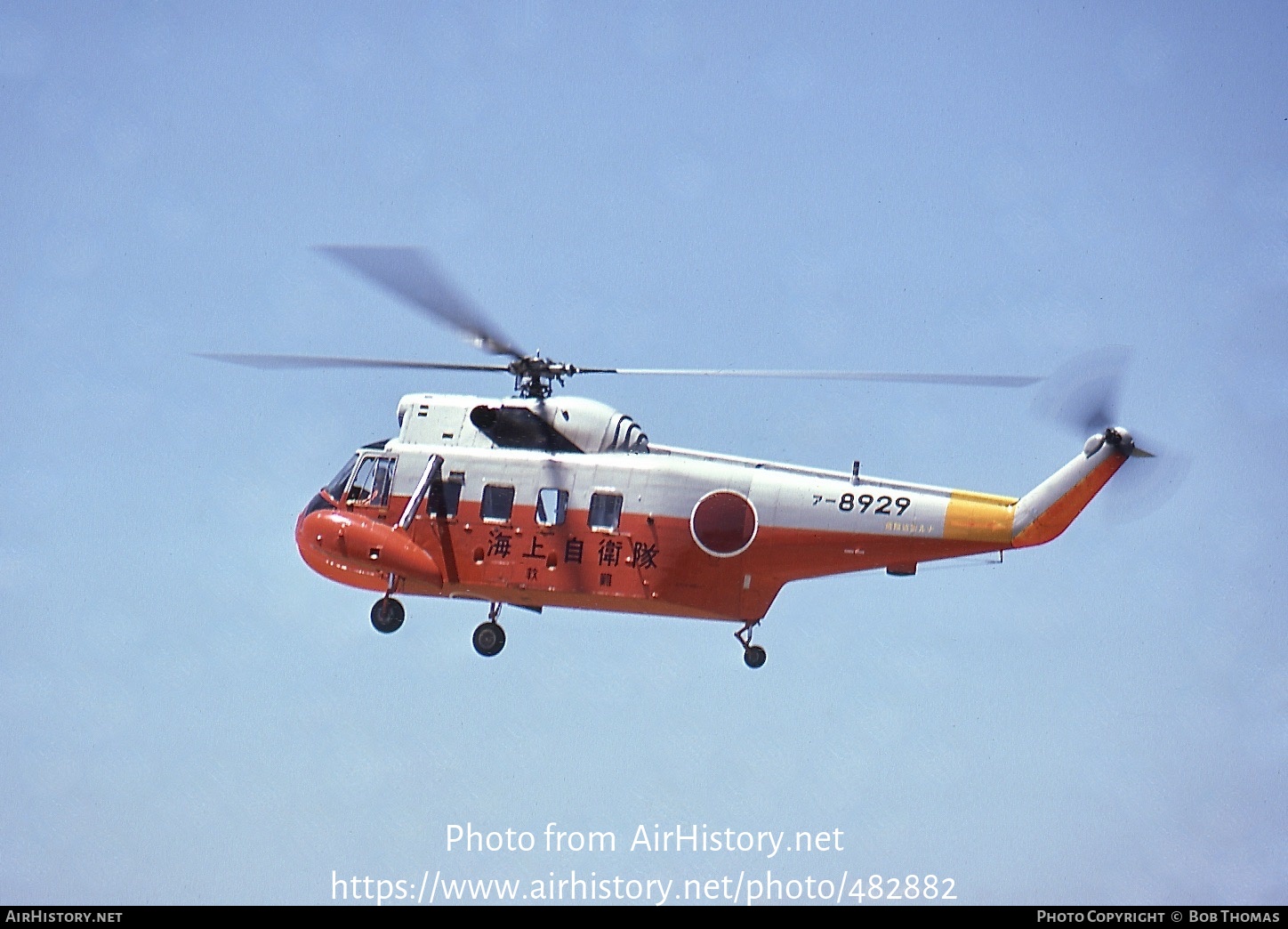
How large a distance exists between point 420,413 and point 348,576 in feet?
9.70

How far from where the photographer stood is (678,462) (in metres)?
38.0

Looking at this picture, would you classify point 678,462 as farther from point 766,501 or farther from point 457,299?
point 457,299

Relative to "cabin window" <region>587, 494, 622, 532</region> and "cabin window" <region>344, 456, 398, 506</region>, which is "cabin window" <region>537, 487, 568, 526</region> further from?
"cabin window" <region>344, 456, 398, 506</region>

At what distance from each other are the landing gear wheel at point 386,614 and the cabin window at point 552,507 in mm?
2891

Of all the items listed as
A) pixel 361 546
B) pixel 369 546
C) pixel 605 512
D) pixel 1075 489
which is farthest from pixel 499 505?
pixel 1075 489

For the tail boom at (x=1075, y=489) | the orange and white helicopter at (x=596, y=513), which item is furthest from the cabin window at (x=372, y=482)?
the tail boom at (x=1075, y=489)

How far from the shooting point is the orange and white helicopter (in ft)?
121

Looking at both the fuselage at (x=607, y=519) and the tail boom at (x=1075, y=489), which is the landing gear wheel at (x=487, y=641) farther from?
the tail boom at (x=1075, y=489)

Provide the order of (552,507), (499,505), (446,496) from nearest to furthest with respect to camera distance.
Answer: (552,507) → (499,505) → (446,496)

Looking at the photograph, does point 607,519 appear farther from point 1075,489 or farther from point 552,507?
point 1075,489

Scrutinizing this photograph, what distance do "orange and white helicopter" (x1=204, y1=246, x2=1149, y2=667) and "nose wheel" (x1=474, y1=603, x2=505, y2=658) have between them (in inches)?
1.2

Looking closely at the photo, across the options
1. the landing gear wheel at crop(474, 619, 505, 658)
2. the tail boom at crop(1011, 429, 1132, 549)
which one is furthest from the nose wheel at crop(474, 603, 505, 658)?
the tail boom at crop(1011, 429, 1132, 549)

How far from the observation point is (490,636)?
128ft

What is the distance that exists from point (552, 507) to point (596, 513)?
0.73 meters
